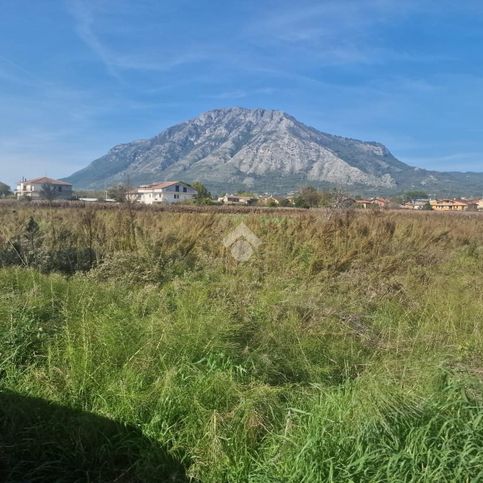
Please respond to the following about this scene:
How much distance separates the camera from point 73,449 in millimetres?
3080

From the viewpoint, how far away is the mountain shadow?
9.50ft

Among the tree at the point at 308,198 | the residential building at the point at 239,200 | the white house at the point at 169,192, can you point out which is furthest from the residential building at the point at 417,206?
the white house at the point at 169,192

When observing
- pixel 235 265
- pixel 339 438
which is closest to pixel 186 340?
pixel 339 438

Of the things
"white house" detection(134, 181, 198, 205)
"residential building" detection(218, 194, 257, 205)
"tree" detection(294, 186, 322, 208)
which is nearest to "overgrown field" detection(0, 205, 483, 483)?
"tree" detection(294, 186, 322, 208)

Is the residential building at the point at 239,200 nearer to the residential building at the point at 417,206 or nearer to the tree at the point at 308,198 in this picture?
the tree at the point at 308,198

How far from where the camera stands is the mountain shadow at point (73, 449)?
9.50ft

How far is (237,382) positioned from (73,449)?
3.95 ft

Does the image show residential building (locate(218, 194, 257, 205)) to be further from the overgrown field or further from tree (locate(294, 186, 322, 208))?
the overgrown field

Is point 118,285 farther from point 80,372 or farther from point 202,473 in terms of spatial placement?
point 202,473

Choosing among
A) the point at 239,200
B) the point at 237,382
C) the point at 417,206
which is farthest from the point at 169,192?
the point at 237,382

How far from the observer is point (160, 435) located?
3.02 metres

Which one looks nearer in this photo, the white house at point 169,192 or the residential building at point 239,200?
the residential building at point 239,200

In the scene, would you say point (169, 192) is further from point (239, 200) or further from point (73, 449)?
point (73, 449)

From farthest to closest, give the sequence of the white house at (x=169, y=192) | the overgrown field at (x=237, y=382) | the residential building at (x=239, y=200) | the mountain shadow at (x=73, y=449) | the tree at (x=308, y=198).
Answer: the white house at (x=169, y=192)
the residential building at (x=239, y=200)
the tree at (x=308, y=198)
the mountain shadow at (x=73, y=449)
the overgrown field at (x=237, y=382)
